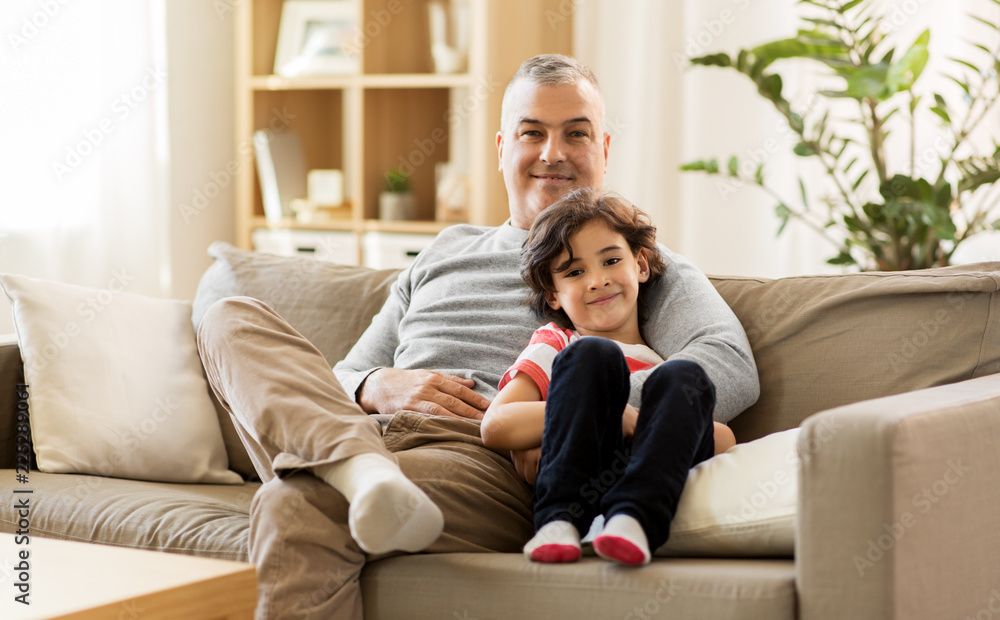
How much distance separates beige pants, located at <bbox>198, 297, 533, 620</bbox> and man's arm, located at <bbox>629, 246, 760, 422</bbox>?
0.27m

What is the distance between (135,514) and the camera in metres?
1.64

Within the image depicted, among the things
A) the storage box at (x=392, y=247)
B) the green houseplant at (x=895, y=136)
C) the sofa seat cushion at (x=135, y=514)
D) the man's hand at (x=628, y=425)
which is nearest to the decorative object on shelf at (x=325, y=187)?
the storage box at (x=392, y=247)

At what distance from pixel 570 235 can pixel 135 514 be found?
84cm

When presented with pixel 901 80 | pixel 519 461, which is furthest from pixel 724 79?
pixel 519 461

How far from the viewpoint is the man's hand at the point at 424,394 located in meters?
1.64

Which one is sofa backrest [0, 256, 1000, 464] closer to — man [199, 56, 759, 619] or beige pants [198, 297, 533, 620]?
man [199, 56, 759, 619]

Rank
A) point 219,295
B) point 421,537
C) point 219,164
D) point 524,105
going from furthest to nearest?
1. point 219,164
2. point 219,295
3. point 524,105
4. point 421,537

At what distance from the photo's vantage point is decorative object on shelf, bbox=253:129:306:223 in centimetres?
360

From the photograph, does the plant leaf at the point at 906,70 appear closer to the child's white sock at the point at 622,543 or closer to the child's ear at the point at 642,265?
the child's ear at the point at 642,265

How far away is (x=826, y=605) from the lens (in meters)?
1.14

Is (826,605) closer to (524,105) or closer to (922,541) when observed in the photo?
(922,541)

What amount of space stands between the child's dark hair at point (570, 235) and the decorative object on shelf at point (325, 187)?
2079 mm

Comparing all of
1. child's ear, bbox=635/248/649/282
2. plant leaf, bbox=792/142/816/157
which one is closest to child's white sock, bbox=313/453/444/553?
child's ear, bbox=635/248/649/282

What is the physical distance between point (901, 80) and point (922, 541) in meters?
1.40
